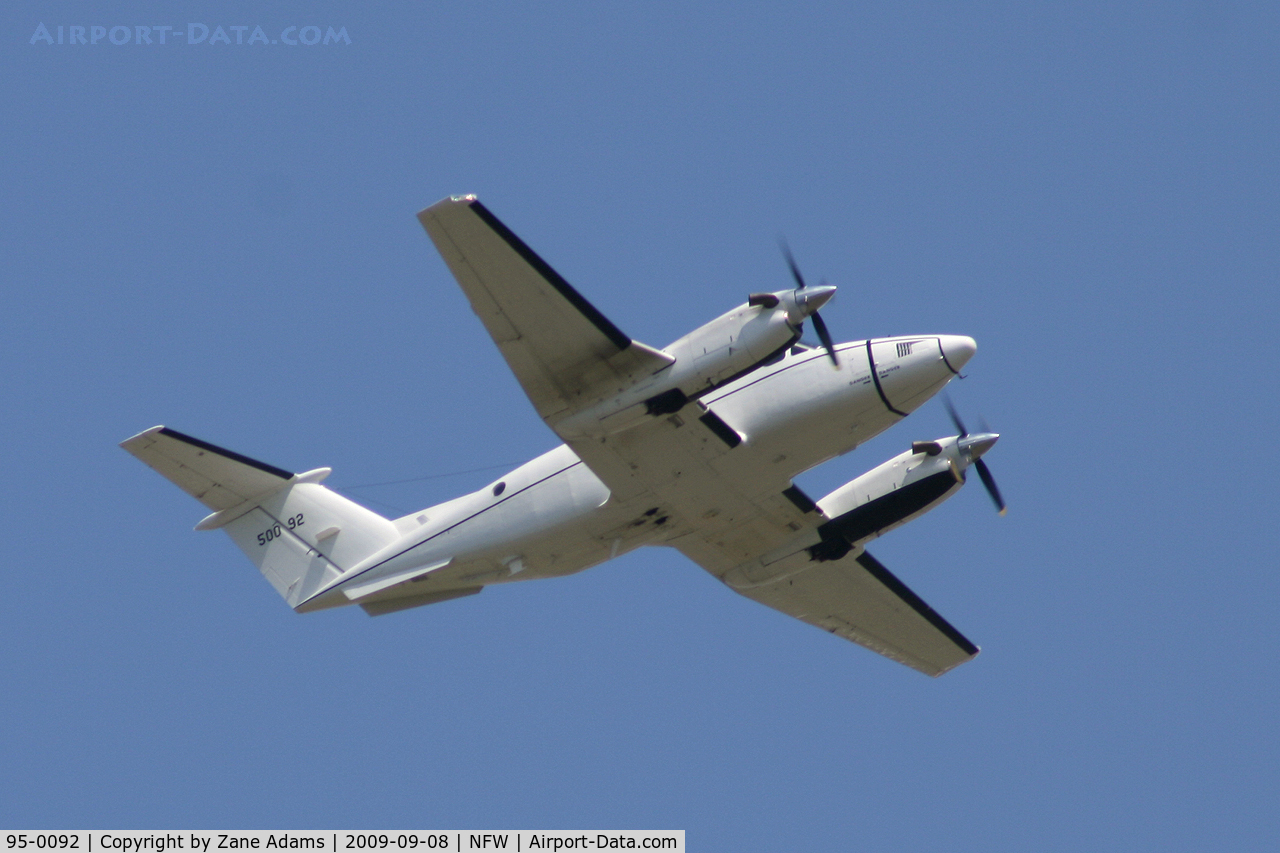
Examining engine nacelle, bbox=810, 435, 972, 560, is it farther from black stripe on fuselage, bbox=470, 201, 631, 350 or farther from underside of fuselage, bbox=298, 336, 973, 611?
black stripe on fuselage, bbox=470, 201, 631, 350

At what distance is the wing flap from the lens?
24.5m

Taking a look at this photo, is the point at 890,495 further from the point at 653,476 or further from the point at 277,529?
the point at 277,529

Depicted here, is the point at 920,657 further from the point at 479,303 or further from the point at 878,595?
the point at 479,303

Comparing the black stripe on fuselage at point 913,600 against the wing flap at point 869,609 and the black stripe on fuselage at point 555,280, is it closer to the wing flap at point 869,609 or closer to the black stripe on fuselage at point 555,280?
the wing flap at point 869,609

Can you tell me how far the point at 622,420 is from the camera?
64.0ft

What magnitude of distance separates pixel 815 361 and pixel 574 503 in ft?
14.0

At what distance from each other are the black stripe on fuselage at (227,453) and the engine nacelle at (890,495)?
9491mm

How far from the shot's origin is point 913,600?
997 inches

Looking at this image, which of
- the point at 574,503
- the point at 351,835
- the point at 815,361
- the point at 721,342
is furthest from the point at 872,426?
the point at 351,835

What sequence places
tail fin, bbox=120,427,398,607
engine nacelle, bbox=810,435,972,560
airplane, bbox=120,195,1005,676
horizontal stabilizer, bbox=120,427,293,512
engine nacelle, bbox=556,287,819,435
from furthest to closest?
tail fin, bbox=120,427,398,607, engine nacelle, bbox=810,435,972,560, horizontal stabilizer, bbox=120,427,293,512, airplane, bbox=120,195,1005,676, engine nacelle, bbox=556,287,819,435

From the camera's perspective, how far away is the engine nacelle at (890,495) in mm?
22938
